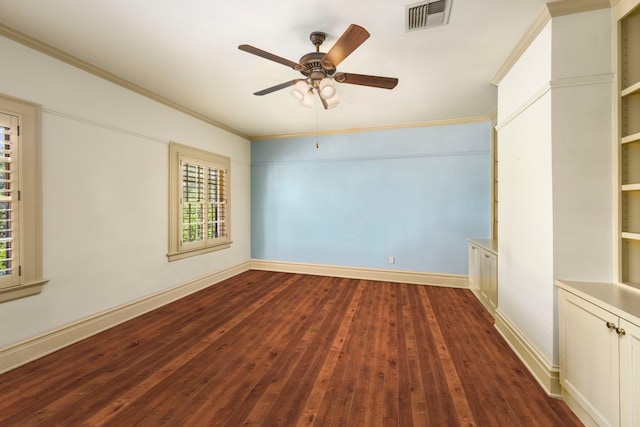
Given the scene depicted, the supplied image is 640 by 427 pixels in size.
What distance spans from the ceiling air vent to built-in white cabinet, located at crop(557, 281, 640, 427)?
2.13 meters

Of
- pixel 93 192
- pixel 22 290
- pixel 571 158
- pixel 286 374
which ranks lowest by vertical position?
pixel 286 374

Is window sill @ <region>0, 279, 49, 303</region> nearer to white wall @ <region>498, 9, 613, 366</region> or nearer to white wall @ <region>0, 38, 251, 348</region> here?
white wall @ <region>0, 38, 251, 348</region>

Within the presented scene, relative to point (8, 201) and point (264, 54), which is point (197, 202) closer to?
point (8, 201)

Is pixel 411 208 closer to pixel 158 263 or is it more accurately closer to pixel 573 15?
pixel 573 15

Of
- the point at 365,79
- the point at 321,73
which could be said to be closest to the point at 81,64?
the point at 321,73

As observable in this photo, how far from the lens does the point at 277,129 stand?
16.8ft

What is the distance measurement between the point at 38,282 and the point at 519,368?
425 centimetres

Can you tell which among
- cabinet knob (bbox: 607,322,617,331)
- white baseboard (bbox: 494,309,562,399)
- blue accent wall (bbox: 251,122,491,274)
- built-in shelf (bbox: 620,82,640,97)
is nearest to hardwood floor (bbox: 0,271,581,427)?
white baseboard (bbox: 494,309,562,399)

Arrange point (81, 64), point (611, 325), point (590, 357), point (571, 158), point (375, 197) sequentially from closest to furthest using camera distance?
point (611, 325), point (590, 357), point (571, 158), point (81, 64), point (375, 197)

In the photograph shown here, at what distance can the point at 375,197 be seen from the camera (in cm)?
491

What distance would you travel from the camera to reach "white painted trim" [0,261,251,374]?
2.25m

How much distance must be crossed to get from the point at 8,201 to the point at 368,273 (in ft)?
15.1

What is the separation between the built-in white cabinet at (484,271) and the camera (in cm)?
322

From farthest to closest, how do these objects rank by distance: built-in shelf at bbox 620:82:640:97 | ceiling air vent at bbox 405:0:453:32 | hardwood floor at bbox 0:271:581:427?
ceiling air vent at bbox 405:0:453:32
hardwood floor at bbox 0:271:581:427
built-in shelf at bbox 620:82:640:97
